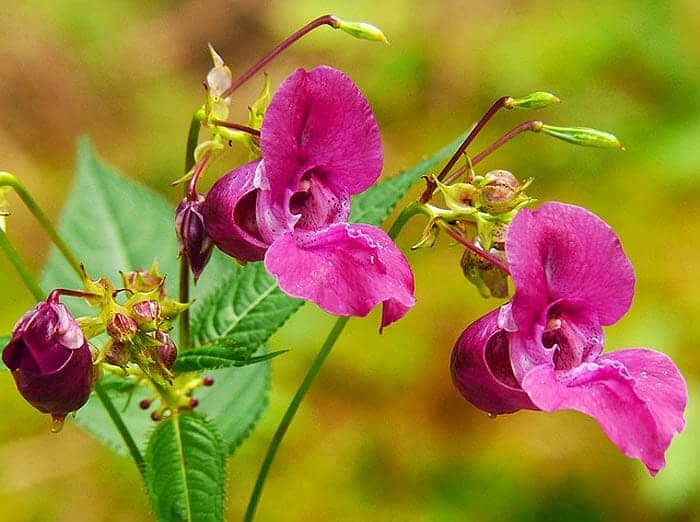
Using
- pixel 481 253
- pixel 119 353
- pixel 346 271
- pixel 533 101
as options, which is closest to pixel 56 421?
pixel 119 353

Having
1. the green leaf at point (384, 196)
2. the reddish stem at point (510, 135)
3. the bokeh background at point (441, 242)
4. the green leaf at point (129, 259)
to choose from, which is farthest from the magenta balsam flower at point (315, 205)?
the bokeh background at point (441, 242)

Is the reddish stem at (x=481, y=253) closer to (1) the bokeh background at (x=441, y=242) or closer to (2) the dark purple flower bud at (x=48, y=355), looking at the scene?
(2) the dark purple flower bud at (x=48, y=355)

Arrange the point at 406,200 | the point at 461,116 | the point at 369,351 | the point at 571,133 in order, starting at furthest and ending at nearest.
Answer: the point at 461,116 → the point at 406,200 → the point at 369,351 → the point at 571,133

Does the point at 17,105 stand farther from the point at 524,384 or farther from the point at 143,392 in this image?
the point at 524,384

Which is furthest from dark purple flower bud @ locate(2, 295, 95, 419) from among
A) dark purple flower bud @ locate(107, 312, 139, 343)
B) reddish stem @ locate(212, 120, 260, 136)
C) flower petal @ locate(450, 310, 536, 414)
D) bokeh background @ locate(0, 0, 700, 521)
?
bokeh background @ locate(0, 0, 700, 521)

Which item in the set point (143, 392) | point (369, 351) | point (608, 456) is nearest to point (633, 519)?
point (608, 456)

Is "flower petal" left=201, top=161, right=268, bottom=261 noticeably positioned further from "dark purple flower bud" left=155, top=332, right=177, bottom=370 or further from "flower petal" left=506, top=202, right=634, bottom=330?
"flower petal" left=506, top=202, right=634, bottom=330
